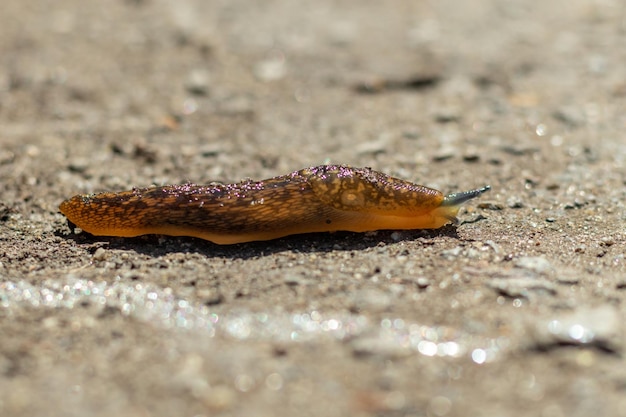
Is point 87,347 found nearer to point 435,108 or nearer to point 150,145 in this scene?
point 150,145

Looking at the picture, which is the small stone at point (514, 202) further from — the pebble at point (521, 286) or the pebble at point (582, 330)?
the pebble at point (582, 330)

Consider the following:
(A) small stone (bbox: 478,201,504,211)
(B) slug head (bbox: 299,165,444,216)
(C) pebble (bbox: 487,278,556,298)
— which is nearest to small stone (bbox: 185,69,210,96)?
(B) slug head (bbox: 299,165,444,216)

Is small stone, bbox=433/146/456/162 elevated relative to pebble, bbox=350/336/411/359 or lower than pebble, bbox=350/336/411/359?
elevated

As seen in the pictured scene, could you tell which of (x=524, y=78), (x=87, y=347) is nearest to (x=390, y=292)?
(x=87, y=347)

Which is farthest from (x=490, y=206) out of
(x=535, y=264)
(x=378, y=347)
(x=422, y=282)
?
(x=378, y=347)

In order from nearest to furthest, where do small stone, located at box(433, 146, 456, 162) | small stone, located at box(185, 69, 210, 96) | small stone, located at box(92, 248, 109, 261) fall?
1. small stone, located at box(92, 248, 109, 261)
2. small stone, located at box(433, 146, 456, 162)
3. small stone, located at box(185, 69, 210, 96)

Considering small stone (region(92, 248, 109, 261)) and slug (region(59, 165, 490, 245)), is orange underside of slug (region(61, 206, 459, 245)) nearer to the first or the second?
slug (region(59, 165, 490, 245))

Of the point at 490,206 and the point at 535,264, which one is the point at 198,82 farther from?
the point at 535,264

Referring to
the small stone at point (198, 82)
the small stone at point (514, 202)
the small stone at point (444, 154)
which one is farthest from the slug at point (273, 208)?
the small stone at point (198, 82)
